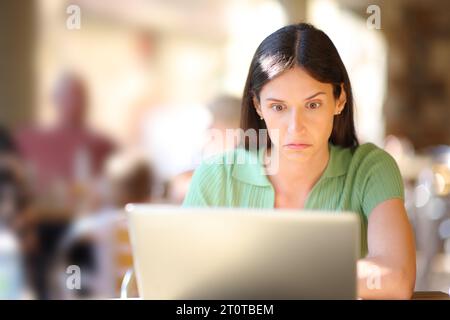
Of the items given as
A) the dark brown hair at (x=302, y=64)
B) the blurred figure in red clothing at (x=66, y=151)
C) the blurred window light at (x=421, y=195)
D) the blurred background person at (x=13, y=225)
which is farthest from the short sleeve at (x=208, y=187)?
the blurred window light at (x=421, y=195)

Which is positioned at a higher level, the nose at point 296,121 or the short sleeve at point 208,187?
the nose at point 296,121

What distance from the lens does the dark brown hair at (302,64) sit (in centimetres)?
129

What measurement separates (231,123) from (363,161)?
1.41 ft

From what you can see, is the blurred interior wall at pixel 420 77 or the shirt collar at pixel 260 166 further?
the blurred interior wall at pixel 420 77

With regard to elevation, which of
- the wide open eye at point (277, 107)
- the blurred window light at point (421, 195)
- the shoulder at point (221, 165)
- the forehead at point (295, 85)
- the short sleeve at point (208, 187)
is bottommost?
the blurred window light at point (421, 195)

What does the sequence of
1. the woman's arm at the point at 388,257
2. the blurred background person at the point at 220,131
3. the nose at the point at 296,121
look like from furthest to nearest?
the blurred background person at the point at 220,131, the nose at the point at 296,121, the woman's arm at the point at 388,257

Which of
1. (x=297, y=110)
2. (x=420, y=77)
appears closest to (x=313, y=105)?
(x=297, y=110)

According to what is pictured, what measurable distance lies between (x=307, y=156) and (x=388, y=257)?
24 cm

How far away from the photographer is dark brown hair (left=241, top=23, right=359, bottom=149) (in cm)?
129

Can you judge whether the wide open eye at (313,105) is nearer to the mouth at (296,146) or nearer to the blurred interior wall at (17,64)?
the mouth at (296,146)

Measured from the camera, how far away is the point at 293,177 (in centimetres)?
135

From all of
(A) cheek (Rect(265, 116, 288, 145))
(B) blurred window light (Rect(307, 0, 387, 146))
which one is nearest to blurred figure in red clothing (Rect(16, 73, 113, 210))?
(B) blurred window light (Rect(307, 0, 387, 146))

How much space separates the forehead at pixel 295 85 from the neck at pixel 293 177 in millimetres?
117
